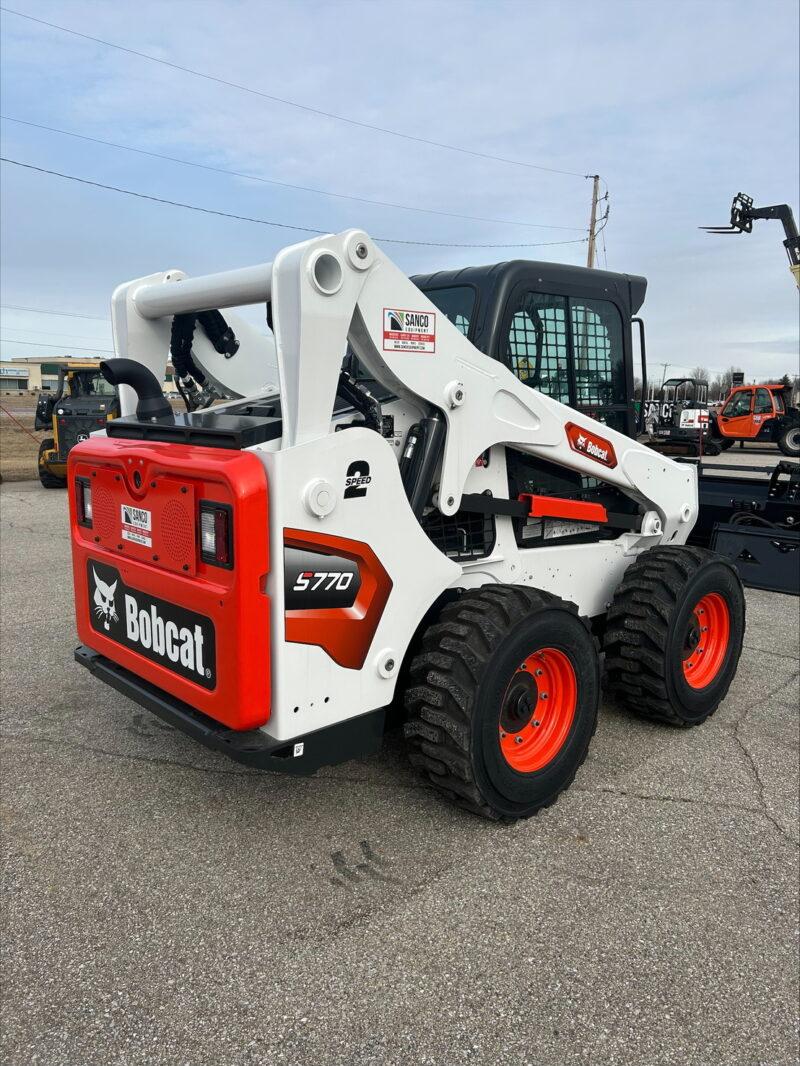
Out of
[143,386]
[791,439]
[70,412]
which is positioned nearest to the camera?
[143,386]

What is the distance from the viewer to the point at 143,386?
11.0 feet

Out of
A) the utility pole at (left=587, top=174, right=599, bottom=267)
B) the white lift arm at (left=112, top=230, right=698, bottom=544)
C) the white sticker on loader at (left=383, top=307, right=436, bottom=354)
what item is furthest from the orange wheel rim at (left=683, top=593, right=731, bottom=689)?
the utility pole at (left=587, top=174, right=599, bottom=267)

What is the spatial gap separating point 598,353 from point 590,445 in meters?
0.58

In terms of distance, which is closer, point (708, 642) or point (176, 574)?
point (176, 574)

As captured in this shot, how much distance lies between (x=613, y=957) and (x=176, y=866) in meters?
1.61

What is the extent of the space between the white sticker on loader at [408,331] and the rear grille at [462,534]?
0.76 meters

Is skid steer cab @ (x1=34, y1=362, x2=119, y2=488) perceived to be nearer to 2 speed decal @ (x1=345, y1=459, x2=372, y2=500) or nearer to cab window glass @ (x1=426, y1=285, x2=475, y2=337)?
cab window glass @ (x1=426, y1=285, x2=475, y2=337)

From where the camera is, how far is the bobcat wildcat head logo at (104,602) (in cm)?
329

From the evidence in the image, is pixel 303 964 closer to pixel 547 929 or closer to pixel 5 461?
pixel 547 929

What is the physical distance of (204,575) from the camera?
105 inches

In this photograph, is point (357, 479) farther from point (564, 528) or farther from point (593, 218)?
point (593, 218)

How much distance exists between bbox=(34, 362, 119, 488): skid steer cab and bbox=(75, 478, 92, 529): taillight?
997 cm

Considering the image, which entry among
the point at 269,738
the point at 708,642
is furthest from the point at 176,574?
the point at 708,642

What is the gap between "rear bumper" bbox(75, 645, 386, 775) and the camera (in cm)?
263
